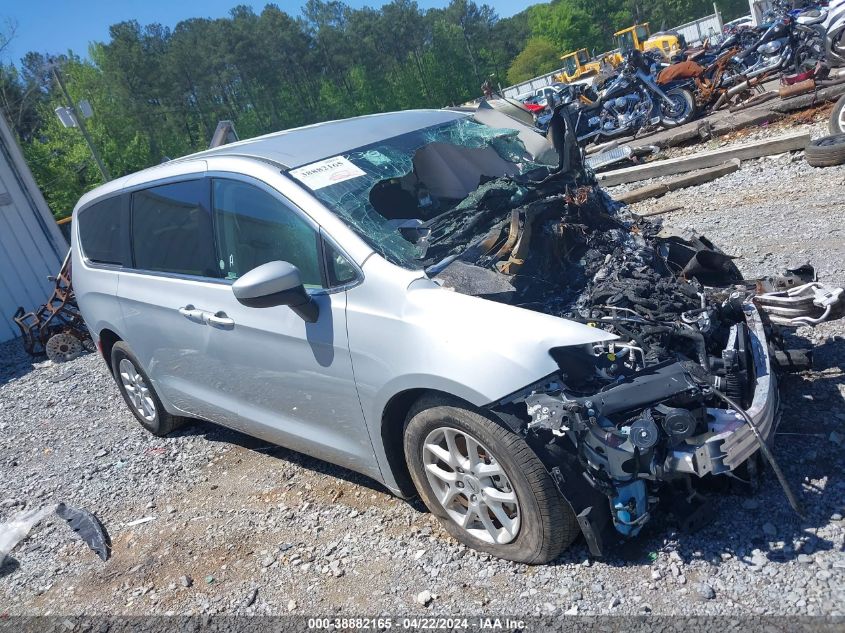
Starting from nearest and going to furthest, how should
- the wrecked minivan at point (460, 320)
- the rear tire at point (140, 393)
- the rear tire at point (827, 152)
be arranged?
1. the wrecked minivan at point (460, 320)
2. the rear tire at point (140, 393)
3. the rear tire at point (827, 152)

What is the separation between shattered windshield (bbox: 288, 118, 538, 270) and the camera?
11.3 ft

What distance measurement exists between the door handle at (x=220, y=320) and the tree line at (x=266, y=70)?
3038cm

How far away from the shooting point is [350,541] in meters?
3.62

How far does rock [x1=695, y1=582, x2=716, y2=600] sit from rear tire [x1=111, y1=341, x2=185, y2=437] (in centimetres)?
382

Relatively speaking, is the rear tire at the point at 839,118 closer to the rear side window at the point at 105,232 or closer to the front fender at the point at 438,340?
the front fender at the point at 438,340

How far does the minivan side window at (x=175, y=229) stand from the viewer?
4031mm

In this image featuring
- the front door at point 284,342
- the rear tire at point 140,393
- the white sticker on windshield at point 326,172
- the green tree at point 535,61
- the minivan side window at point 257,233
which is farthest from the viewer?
the green tree at point 535,61

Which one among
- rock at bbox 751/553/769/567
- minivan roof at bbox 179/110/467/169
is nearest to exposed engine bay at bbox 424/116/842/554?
rock at bbox 751/553/769/567

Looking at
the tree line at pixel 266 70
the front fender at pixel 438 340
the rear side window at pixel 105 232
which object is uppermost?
the tree line at pixel 266 70

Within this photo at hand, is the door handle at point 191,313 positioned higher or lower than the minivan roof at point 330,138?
lower

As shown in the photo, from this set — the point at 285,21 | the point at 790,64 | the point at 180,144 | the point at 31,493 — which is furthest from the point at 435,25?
the point at 31,493

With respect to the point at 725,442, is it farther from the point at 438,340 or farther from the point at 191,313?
the point at 191,313

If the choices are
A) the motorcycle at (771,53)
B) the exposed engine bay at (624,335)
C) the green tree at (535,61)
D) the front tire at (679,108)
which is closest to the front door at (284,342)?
the exposed engine bay at (624,335)

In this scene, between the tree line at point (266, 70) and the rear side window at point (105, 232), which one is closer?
the rear side window at point (105, 232)
